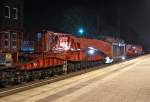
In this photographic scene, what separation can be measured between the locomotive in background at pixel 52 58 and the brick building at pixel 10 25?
3.24 feet

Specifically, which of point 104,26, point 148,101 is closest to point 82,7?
point 104,26

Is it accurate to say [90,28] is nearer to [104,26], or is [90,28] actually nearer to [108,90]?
[104,26]

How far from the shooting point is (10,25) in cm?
3272

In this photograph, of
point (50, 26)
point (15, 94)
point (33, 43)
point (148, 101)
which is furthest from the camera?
point (50, 26)

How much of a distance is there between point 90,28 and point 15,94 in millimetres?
61362

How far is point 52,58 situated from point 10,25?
417 inches

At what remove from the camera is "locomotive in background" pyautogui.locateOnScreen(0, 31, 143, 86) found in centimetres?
1772

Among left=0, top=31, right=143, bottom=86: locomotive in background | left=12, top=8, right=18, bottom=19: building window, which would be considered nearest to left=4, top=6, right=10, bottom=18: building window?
left=12, top=8, right=18, bottom=19: building window

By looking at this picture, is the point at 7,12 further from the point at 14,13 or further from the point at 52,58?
the point at 52,58

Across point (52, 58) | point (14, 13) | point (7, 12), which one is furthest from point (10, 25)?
point (52, 58)

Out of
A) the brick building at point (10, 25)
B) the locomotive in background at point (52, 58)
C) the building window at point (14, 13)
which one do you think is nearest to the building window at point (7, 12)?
the brick building at point (10, 25)

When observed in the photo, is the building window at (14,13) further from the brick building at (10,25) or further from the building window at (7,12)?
the building window at (7,12)

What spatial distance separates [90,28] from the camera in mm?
75188

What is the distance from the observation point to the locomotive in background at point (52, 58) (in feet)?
58.1
